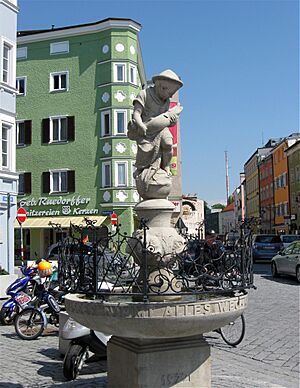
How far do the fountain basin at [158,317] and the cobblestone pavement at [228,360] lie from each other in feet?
6.13

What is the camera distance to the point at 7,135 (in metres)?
21.5

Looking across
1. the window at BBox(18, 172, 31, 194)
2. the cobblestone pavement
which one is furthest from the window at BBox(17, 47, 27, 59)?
the cobblestone pavement

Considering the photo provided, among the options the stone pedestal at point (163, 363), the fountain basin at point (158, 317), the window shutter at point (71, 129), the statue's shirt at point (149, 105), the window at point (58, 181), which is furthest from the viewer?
the window at point (58, 181)

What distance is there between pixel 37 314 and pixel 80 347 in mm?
2809

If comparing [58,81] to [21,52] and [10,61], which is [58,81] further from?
[10,61]

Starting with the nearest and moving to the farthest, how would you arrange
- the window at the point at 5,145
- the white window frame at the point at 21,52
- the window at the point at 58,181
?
1. the window at the point at 5,145
2. the window at the point at 58,181
3. the white window frame at the point at 21,52

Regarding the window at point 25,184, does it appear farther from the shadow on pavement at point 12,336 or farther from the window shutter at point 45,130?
the shadow on pavement at point 12,336

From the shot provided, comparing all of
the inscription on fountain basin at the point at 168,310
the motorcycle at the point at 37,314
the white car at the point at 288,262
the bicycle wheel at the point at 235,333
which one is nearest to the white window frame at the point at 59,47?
the white car at the point at 288,262

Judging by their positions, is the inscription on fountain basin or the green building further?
the green building

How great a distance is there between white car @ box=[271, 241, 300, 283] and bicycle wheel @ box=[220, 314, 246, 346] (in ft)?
34.0

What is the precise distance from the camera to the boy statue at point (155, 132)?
6484mm

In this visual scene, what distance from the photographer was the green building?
3378cm

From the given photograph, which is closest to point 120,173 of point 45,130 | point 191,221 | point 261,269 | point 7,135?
point 45,130

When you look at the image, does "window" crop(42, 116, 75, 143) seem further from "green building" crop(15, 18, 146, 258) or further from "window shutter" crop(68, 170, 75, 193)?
"window shutter" crop(68, 170, 75, 193)
